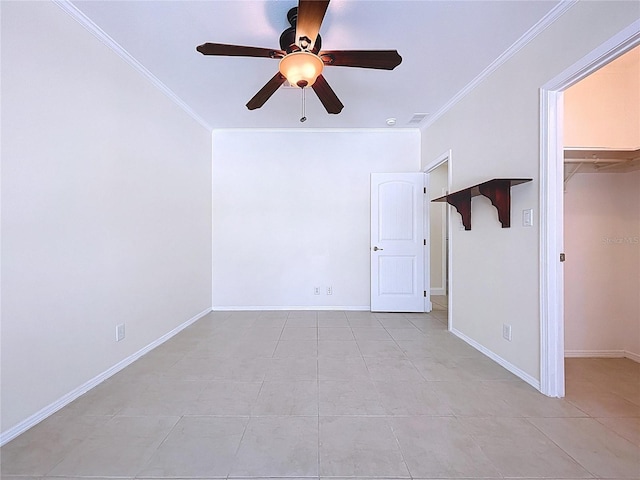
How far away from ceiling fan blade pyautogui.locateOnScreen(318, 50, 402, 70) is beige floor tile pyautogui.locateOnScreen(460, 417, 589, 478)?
87.9 inches

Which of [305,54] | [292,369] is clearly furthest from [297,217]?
[305,54]

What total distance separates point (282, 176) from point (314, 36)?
2523 mm

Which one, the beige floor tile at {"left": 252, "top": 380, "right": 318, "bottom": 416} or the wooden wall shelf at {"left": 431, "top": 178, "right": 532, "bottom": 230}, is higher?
the wooden wall shelf at {"left": 431, "top": 178, "right": 532, "bottom": 230}

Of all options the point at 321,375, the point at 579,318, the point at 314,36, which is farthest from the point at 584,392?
the point at 314,36

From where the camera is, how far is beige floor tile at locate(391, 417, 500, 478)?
1.27 metres

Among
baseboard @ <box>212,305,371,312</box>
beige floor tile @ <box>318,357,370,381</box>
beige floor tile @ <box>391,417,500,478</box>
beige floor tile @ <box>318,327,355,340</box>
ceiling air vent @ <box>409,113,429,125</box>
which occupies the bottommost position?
beige floor tile @ <box>391,417,500,478</box>

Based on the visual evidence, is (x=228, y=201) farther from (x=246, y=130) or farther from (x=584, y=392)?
(x=584, y=392)

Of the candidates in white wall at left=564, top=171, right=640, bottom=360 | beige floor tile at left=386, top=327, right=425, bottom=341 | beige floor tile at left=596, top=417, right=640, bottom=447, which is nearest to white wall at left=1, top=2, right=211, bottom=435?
beige floor tile at left=386, top=327, right=425, bottom=341

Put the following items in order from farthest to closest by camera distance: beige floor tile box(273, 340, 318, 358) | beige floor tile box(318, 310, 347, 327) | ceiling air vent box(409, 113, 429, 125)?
1. beige floor tile box(318, 310, 347, 327)
2. ceiling air vent box(409, 113, 429, 125)
3. beige floor tile box(273, 340, 318, 358)

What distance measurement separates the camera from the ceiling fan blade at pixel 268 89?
6.36ft

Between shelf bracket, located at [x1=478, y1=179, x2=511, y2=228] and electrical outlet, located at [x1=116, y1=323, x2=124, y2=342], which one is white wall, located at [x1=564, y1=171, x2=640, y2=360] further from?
electrical outlet, located at [x1=116, y1=323, x2=124, y2=342]

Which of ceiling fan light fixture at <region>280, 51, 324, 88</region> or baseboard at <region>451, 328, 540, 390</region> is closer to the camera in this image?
ceiling fan light fixture at <region>280, 51, 324, 88</region>

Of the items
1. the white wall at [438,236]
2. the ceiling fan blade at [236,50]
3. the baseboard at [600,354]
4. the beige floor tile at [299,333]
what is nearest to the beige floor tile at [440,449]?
the beige floor tile at [299,333]

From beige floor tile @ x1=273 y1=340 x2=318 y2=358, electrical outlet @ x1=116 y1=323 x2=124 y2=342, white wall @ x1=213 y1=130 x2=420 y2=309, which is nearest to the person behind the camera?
electrical outlet @ x1=116 y1=323 x2=124 y2=342
